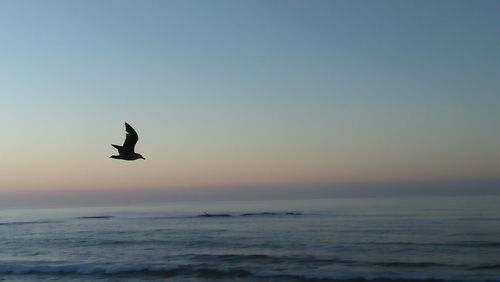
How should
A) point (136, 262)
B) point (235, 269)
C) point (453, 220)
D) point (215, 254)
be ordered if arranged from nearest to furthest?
point (235, 269) → point (136, 262) → point (215, 254) → point (453, 220)

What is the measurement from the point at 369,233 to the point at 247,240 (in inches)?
348

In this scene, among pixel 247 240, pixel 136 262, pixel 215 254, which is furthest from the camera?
pixel 247 240

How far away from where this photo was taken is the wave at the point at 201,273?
19.6m

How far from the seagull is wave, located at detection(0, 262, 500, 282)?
9.07 meters

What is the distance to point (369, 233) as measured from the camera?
34938 millimetres

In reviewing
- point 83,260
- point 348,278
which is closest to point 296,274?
point 348,278

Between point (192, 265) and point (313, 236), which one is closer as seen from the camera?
point (192, 265)

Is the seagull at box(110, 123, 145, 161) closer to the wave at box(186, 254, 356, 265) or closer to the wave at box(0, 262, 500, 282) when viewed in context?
the wave at box(0, 262, 500, 282)

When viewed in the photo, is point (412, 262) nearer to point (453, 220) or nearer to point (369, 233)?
point (369, 233)

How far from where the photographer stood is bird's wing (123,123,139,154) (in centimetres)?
1304

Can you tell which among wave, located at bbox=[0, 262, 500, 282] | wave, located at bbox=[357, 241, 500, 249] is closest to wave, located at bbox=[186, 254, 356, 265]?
wave, located at bbox=[0, 262, 500, 282]

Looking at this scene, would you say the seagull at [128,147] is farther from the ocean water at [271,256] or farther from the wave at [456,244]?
the wave at [456,244]

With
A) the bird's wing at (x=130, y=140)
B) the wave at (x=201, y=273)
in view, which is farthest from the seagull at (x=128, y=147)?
the wave at (x=201, y=273)

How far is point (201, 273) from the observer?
842 inches
